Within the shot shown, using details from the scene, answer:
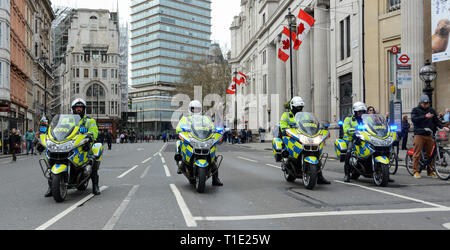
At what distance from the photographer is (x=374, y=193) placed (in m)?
7.62

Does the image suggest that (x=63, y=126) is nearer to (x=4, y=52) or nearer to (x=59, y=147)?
(x=59, y=147)

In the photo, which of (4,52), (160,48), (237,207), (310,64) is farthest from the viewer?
(160,48)

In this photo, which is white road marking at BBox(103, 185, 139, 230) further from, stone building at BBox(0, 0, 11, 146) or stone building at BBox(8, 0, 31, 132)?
stone building at BBox(8, 0, 31, 132)

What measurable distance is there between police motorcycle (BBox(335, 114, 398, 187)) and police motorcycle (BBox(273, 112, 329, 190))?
0.88 metres

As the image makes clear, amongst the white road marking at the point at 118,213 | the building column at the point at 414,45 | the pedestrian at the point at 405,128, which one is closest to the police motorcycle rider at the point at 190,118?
the white road marking at the point at 118,213

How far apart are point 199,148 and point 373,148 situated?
348 centimetres

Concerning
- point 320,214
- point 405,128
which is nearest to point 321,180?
point 320,214

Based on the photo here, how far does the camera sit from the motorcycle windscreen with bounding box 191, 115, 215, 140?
26.2 feet

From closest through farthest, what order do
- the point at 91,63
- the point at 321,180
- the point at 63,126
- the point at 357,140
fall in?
1. the point at 63,126
2. the point at 357,140
3. the point at 321,180
4. the point at 91,63

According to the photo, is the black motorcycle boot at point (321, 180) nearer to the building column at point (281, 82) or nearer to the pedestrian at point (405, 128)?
the pedestrian at point (405, 128)

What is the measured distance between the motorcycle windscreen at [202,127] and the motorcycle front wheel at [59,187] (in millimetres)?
2415

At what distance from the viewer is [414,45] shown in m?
22.1

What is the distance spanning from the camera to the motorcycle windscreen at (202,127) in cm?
798
